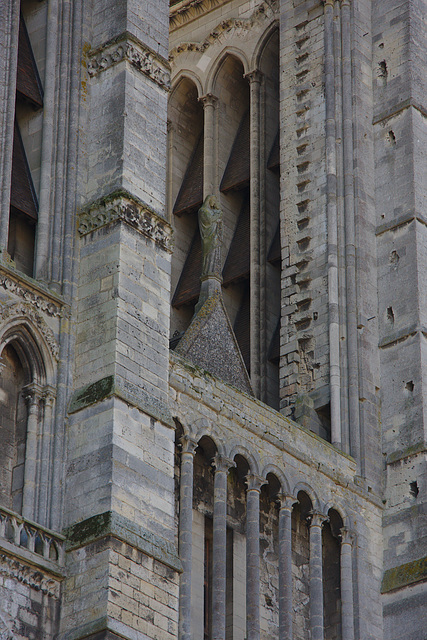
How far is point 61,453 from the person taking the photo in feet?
79.5

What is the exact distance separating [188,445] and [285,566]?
2458mm

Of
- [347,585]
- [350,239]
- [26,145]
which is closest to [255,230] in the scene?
[350,239]

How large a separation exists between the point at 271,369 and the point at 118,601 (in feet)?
33.3

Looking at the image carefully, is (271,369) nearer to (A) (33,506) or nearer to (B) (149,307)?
(B) (149,307)

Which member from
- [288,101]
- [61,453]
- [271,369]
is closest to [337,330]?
[271,369]

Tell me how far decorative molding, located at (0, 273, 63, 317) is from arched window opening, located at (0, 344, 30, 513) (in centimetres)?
68

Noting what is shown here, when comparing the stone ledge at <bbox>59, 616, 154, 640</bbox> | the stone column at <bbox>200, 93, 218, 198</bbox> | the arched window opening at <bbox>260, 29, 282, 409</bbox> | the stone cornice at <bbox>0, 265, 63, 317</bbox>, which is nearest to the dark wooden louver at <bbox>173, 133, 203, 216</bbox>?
the stone column at <bbox>200, 93, 218, 198</bbox>

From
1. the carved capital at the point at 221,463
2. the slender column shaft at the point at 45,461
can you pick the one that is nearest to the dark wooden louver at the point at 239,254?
the carved capital at the point at 221,463

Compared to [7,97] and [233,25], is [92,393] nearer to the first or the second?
[7,97]

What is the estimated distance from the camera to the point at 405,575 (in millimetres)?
28984

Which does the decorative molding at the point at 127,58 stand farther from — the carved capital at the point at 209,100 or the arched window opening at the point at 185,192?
the carved capital at the point at 209,100

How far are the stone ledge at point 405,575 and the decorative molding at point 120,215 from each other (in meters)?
6.80

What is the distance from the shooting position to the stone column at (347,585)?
28.1 metres

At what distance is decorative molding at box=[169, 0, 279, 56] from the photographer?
1417 inches
